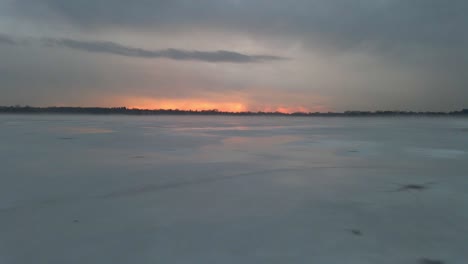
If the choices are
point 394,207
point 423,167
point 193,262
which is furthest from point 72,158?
point 423,167

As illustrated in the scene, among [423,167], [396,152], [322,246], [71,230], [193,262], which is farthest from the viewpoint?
[396,152]

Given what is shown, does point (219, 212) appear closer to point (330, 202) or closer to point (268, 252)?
point (268, 252)

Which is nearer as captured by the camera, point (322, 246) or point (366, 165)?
point (322, 246)

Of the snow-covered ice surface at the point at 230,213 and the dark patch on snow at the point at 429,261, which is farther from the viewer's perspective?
the snow-covered ice surface at the point at 230,213

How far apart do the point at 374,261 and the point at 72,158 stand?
6.43m

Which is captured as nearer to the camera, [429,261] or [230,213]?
[429,261]

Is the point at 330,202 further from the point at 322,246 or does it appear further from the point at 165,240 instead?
the point at 165,240

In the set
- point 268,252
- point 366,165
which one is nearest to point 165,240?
point 268,252

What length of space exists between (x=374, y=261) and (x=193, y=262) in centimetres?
130

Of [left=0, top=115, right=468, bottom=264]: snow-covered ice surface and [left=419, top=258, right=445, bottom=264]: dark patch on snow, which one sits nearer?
[left=419, top=258, right=445, bottom=264]: dark patch on snow

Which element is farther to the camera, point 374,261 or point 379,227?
point 379,227

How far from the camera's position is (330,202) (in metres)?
4.07

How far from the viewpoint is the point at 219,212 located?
12.0 ft

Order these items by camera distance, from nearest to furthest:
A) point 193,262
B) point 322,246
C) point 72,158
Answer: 1. point 193,262
2. point 322,246
3. point 72,158
